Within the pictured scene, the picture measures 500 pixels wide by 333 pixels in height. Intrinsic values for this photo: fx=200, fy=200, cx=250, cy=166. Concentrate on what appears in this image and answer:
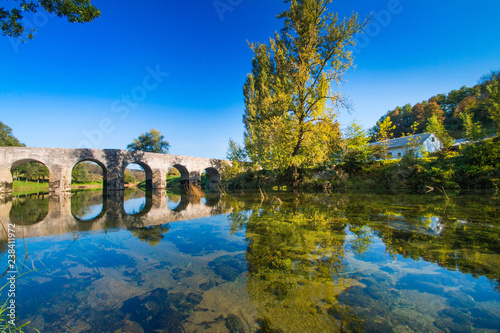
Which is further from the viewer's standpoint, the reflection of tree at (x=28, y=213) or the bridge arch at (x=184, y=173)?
the bridge arch at (x=184, y=173)

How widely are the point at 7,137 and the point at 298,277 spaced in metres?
46.3

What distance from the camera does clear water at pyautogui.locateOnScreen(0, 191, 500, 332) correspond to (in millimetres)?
1229

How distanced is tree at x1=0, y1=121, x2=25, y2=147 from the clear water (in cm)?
3903

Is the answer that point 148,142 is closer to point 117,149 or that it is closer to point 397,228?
point 117,149

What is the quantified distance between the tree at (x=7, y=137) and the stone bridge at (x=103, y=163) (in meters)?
17.2

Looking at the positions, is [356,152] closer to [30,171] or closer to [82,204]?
[82,204]

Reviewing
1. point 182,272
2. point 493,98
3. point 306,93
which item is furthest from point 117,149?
point 493,98

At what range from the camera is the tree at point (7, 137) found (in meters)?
27.8

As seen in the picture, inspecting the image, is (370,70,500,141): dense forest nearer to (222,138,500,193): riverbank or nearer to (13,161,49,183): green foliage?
(222,138,500,193): riverbank

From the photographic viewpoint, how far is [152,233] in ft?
11.6

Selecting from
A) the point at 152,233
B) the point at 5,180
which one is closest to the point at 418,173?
the point at 152,233

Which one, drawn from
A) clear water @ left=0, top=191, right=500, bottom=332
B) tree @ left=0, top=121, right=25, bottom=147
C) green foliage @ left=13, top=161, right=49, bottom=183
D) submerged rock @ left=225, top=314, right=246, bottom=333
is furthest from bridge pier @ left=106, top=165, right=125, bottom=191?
submerged rock @ left=225, top=314, right=246, bottom=333

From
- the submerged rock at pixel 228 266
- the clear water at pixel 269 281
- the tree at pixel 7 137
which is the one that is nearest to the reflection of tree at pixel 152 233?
the clear water at pixel 269 281

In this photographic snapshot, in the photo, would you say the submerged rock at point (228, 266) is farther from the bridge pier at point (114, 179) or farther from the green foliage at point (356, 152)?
the bridge pier at point (114, 179)
